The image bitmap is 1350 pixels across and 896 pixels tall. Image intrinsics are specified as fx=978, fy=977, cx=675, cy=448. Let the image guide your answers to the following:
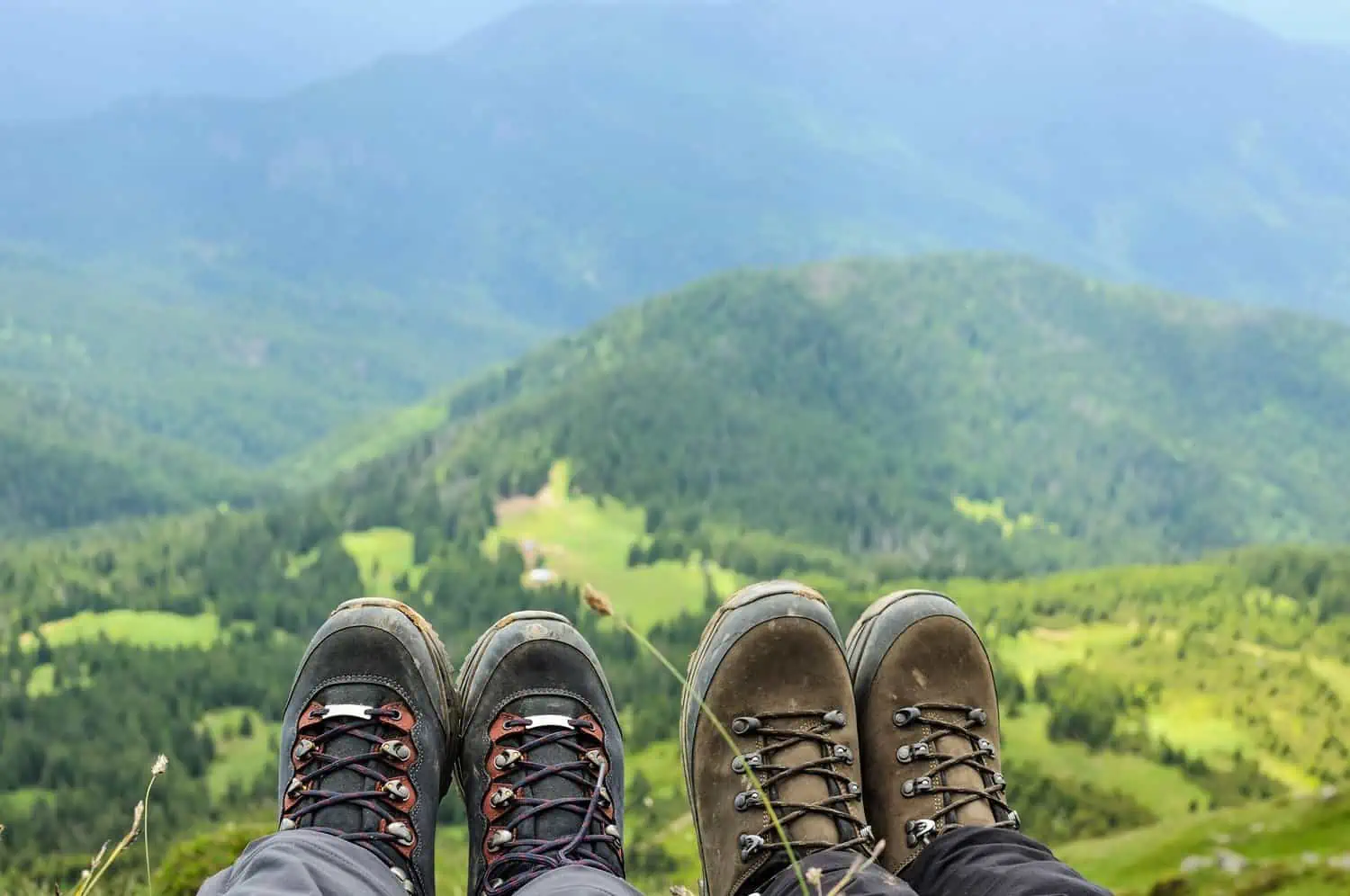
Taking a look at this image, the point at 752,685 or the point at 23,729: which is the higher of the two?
the point at 752,685

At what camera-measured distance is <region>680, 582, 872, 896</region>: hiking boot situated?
425 cm

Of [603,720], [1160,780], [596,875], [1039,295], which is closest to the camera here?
[596,875]

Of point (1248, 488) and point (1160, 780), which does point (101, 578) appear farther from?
point (1248, 488)

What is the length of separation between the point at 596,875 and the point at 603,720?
1.44 meters

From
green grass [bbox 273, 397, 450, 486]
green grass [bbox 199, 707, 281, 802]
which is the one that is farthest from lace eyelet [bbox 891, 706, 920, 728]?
green grass [bbox 273, 397, 450, 486]

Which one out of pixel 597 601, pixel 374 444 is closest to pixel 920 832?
pixel 597 601

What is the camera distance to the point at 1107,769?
110 feet

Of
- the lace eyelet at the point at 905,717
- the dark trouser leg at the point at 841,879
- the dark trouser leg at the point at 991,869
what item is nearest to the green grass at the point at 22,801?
the lace eyelet at the point at 905,717

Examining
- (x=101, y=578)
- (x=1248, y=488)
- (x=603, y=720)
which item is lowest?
(x=1248, y=488)

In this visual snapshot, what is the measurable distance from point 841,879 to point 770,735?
1.21 meters

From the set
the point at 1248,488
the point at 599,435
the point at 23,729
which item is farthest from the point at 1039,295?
the point at 23,729

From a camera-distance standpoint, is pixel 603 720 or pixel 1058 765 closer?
pixel 603 720

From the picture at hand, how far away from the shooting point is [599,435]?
110 meters

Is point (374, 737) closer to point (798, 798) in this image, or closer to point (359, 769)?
point (359, 769)
